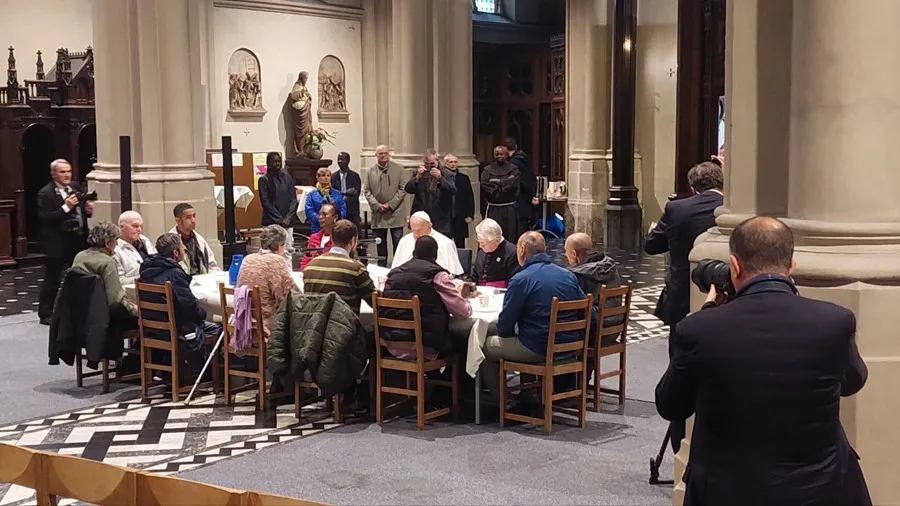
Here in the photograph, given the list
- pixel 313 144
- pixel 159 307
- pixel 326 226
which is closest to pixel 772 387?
pixel 159 307

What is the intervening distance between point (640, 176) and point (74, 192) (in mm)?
10322

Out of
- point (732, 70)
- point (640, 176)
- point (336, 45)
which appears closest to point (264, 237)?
point (732, 70)

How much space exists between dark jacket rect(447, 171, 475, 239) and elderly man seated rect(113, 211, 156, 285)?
14.5 feet

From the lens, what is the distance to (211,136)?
17625 mm

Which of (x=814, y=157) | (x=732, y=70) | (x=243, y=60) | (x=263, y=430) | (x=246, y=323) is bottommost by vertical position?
(x=263, y=430)

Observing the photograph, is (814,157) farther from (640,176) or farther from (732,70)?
(640,176)

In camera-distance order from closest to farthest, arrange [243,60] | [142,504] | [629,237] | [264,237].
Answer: [142,504]
[264,237]
[629,237]
[243,60]

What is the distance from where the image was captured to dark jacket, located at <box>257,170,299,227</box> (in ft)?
36.8

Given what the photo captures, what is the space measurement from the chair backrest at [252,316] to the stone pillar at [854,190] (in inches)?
142

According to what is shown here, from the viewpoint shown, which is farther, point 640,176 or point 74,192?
point 640,176

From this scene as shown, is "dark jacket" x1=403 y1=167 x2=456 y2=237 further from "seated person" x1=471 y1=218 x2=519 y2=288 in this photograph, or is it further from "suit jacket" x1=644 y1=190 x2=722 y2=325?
"suit jacket" x1=644 y1=190 x2=722 y2=325

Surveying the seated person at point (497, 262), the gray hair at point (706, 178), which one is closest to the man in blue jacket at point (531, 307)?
the gray hair at point (706, 178)

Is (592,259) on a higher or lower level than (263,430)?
higher

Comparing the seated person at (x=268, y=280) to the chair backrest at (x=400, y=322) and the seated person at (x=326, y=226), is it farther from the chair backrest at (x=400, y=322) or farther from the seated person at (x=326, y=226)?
the seated person at (x=326, y=226)
